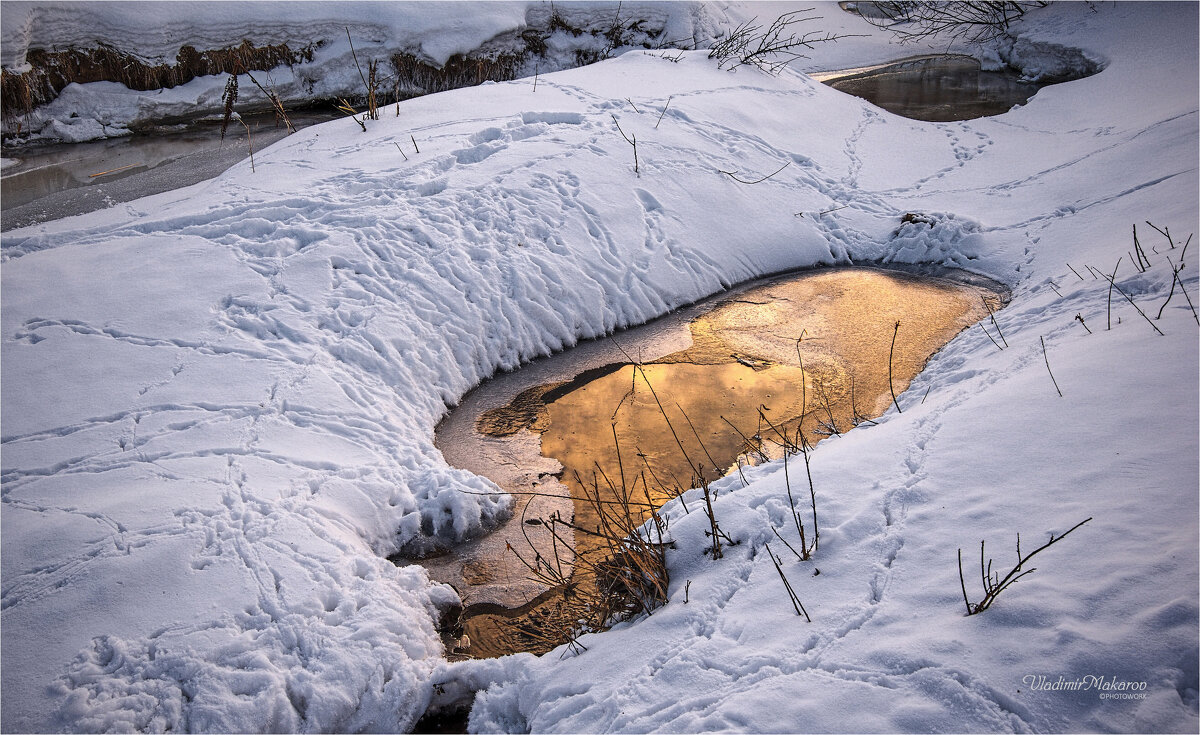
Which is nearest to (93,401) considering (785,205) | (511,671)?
(511,671)

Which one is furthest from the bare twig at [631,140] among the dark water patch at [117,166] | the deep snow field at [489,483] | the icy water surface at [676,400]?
the dark water patch at [117,166]

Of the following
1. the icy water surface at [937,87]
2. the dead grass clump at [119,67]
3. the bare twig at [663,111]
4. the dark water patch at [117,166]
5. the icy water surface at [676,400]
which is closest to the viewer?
the icy water surface at [676,400]

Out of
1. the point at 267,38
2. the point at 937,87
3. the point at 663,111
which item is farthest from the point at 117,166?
the point at 937,87

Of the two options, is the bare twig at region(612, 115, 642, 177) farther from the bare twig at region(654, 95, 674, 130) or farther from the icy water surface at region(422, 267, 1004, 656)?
the icy water surface at region(422, 267, 1004, 656)

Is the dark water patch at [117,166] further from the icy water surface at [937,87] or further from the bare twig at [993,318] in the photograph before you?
the icy water surface at [937,87]

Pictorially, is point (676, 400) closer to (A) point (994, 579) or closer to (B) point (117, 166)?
(A) point (994, 579)

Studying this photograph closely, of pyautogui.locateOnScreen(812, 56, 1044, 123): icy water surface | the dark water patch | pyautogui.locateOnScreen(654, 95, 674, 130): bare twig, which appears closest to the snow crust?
the dark water patch
